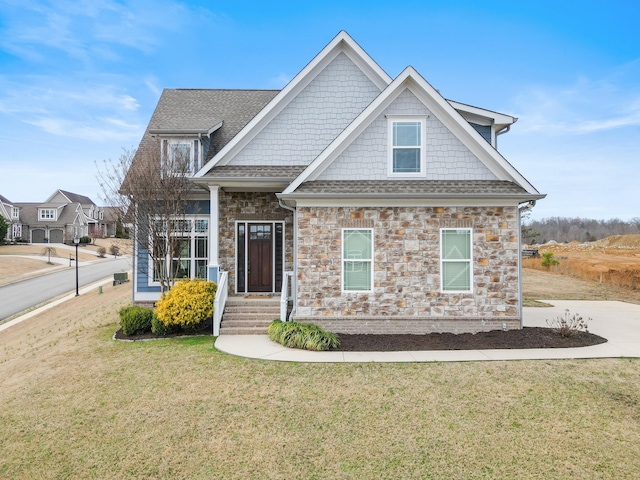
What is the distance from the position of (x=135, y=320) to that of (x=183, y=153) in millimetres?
5551

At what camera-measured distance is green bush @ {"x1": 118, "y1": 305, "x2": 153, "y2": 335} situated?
10773 millimetres

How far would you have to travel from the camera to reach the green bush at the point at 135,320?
10.8m

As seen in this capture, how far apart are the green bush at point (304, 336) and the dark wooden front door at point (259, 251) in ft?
10.3

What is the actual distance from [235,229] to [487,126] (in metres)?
9.00

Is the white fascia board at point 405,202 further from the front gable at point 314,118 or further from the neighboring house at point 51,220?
the neighboring house at point 51,220

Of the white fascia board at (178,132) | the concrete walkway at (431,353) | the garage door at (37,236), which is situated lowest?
the concrete walkway at (431,353)

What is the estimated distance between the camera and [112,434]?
550cm

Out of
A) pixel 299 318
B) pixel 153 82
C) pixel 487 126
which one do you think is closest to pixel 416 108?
→ pixel 487 126

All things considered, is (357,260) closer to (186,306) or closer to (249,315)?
(249,315)

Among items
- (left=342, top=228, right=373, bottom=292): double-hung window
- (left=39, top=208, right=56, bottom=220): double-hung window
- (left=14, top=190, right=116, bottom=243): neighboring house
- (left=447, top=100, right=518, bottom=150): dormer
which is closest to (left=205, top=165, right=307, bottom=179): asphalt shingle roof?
(left=342, top=228, right=373, bottom=292): double-hung window

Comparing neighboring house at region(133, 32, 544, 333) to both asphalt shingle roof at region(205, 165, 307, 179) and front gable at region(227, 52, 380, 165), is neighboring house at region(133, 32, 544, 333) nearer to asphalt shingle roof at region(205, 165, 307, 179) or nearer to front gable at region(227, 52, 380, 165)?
asphalt shingle roof at region(205, 165, 307, 179)

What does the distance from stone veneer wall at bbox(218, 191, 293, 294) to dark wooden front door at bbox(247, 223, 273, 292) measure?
1.18ft

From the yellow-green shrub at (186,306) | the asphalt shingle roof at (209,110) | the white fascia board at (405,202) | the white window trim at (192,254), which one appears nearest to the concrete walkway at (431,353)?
the yellow-green shrub at (186,306)

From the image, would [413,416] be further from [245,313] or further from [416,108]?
[416,108]
